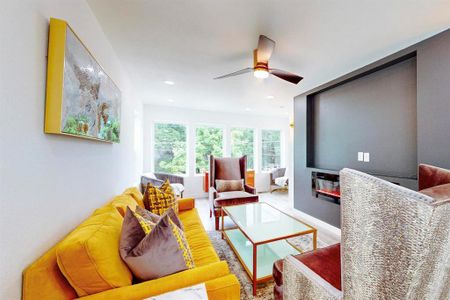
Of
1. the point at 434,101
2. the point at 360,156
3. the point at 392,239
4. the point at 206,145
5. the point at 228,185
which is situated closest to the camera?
the point at 392,239

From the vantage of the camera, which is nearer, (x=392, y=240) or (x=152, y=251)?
(x=392, y=240)

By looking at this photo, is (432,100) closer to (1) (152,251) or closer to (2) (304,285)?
(2) (304,285)

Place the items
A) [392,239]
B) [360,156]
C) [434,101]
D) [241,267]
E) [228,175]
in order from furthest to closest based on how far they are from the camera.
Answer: [228,175] < [360,156] < [241,267] < [434,101] < [392,239]

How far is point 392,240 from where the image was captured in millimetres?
480

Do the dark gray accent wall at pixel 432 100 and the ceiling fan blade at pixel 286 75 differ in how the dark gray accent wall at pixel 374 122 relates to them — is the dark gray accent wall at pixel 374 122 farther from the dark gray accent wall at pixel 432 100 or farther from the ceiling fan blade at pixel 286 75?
the ceiling fan blade at pixel 286 75

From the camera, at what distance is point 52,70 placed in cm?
94

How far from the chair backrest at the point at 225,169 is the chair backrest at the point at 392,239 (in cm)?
302

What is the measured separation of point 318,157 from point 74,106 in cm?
347

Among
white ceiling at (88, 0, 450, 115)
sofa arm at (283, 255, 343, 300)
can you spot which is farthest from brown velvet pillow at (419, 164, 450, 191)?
white ceiling at (88, 0, 450, 115)

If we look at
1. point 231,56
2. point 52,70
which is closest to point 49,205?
point 52,70

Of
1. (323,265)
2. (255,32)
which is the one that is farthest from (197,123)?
(323,265)

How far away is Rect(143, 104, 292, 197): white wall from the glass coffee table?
2.09 metres

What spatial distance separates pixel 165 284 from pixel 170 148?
4.03 m

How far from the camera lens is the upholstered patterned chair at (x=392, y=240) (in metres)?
0.44
